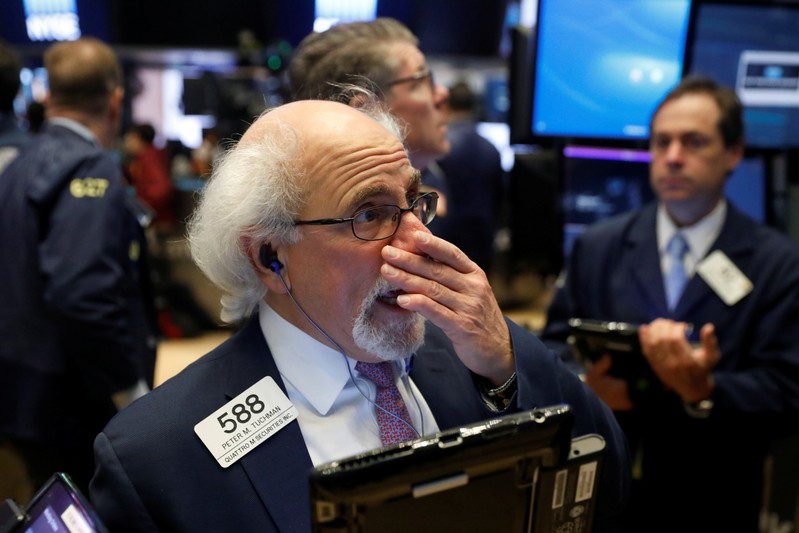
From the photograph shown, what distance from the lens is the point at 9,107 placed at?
293 cm

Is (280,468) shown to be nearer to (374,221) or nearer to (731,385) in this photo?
(374,221)

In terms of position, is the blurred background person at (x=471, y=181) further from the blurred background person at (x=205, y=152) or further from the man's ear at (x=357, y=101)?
the man's ear at (x=357, y=101)

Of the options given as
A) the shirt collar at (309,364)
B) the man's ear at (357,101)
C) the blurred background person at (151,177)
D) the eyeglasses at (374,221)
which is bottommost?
the blurred background person at (151,177)

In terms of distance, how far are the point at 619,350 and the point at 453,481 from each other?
1.33 m

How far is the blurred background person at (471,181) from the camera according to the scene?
18.3ft

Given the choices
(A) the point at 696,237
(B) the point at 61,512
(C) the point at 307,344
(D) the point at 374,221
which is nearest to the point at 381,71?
(D) the point at 374,221

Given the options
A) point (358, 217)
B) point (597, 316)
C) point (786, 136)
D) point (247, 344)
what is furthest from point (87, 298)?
point (786, 136)

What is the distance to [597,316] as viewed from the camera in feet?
8.25

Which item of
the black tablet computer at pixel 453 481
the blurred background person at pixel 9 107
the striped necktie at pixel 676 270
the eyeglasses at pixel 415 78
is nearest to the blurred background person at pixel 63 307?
the blurred background person at pixel 9 107

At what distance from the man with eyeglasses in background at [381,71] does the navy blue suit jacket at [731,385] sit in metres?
0.78

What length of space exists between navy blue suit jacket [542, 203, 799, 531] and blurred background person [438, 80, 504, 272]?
3.04 metres

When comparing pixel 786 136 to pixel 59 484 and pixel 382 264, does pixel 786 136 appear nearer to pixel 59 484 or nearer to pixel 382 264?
pixel 382 264

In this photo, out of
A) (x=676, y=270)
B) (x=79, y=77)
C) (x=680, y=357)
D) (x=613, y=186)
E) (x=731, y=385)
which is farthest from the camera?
(x=613, y=186)

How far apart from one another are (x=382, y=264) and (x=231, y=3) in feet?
24.1
